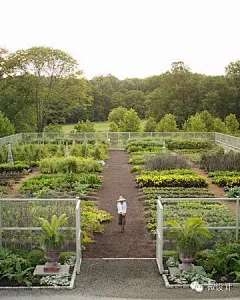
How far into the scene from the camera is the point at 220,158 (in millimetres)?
26453

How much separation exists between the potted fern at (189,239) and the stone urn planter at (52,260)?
265 centimetres

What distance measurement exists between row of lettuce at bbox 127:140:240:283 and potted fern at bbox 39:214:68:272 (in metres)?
2.56

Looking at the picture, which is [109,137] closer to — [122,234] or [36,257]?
[122,234]

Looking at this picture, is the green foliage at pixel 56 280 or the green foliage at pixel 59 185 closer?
the green foliage at pixel 56 280

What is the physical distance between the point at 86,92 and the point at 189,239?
4587 centimetres

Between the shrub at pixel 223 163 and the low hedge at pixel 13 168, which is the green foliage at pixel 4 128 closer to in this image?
the low hedge at pixel 13 168

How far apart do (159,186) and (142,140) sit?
2047 centimetres

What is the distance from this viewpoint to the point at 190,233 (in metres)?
10.3

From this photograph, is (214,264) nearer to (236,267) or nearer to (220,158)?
(236,267)

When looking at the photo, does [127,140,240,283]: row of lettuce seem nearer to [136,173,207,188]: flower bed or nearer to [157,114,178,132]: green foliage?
[136,173,207,188]: flower bed

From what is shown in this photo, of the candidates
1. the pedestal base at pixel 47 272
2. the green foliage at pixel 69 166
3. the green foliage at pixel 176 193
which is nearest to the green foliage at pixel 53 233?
the pedestal base at pixel 47 272

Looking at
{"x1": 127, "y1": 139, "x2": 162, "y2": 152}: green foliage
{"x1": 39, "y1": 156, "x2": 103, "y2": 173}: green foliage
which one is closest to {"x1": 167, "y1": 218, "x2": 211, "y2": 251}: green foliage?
{"x1": 39, "y1": 156, "x2": 103, "y2": 173}: green foliage

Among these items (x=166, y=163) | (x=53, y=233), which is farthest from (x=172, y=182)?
(x=53, y=233)

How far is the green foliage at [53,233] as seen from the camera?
1012 centimetres
